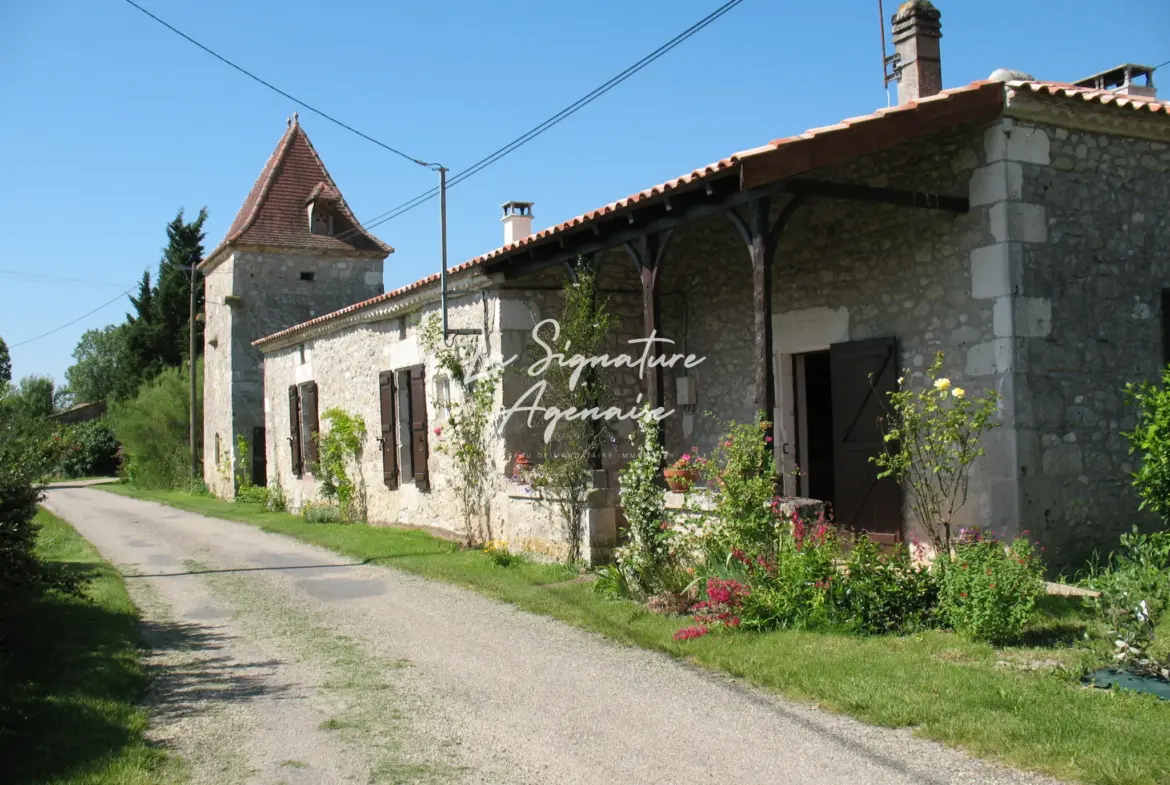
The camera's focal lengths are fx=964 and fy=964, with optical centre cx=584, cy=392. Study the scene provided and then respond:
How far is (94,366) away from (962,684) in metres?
67.9

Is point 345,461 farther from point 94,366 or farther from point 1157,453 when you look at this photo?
point 94,366

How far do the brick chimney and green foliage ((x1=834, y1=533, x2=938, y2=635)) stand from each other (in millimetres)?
4758

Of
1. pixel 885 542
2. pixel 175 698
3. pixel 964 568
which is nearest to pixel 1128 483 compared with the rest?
pixel 885 542

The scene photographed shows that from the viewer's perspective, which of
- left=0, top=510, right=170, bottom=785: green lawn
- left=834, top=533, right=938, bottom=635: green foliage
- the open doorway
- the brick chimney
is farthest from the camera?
the open doorway

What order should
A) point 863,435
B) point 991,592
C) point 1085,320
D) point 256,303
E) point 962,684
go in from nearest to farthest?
point 962,684
point 991,592
point 1085,320
point 863,435
point 256,303

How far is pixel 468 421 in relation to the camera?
451 inches

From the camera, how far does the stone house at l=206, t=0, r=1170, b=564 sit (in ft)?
23.9

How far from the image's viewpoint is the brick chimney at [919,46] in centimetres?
895

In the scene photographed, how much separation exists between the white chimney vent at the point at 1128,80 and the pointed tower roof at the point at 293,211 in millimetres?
16202

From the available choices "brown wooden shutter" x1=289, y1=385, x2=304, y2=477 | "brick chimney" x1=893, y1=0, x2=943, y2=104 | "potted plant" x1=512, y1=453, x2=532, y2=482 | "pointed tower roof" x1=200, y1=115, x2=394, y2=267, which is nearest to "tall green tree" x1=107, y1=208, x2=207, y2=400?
"pointed tower roof" x1=200, y1=115, x2=394, y2=267

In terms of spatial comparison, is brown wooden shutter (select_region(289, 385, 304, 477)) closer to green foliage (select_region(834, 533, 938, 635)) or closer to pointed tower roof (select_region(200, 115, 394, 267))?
pointed tower roof (select_region(200, 115, 394, 267))

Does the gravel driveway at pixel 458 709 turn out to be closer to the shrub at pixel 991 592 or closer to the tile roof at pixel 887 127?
the shrub at pixel 991 592

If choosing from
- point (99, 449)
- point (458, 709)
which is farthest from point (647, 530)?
point (99, 449)

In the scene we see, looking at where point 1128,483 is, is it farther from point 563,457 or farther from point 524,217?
point 524,217
